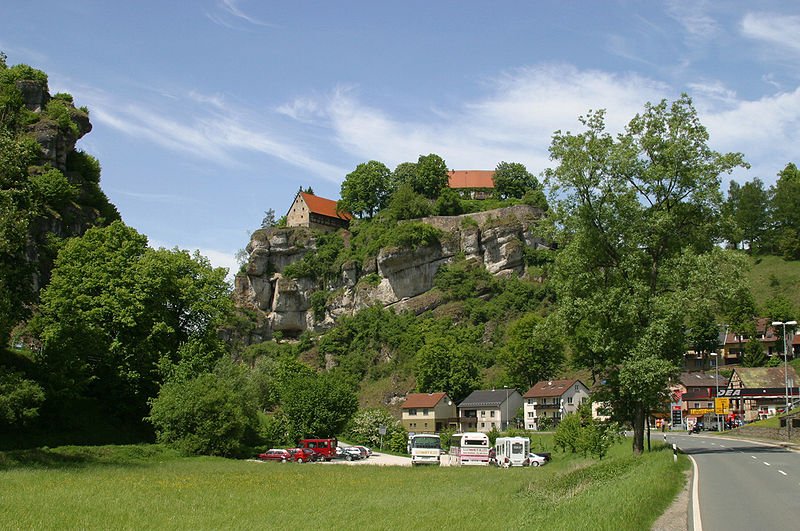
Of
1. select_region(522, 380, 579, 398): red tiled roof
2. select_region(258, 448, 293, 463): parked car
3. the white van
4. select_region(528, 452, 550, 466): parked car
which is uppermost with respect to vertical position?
select_region(522, 380, 579, 398): red tiled roof

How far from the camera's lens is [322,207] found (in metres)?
147

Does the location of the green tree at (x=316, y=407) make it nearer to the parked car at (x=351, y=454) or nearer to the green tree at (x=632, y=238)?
the parked car at (x=351, y=454)

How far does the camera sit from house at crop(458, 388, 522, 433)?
93375 mm

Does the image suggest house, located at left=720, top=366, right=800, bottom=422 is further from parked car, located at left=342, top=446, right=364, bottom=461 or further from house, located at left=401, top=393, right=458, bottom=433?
parked car, located at left=342, top=446, right=364, bottom=461

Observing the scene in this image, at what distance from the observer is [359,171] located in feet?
481

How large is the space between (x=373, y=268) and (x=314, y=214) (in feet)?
78.7

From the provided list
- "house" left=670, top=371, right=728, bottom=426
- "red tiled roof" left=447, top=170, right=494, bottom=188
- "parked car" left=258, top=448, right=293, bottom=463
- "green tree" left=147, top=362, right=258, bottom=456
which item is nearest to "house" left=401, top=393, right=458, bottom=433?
"house" left=670, top=371, right=728, bottom=426

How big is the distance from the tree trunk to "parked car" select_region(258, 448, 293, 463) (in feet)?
85.0

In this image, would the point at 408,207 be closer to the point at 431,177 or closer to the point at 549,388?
the point at 431,177

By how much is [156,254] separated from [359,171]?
94.7 metres

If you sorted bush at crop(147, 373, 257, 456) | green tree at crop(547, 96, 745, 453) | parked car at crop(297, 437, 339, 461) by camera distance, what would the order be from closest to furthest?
green tree at crop(547, 96, 745, 453) < bush at crop(147, 373, 257, 456) < parked car at crop(297, 437, 339, 461)

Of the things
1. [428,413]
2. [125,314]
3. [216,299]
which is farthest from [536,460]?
[428,413]

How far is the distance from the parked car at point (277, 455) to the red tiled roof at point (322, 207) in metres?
93.5

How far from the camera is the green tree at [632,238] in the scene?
3359cm
